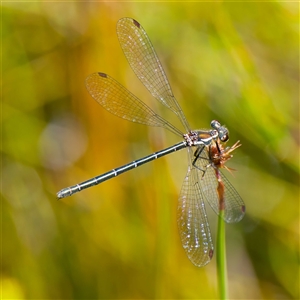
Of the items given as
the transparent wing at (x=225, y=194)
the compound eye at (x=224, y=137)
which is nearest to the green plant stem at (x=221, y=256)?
the transparent wing at (x=225, y=194)

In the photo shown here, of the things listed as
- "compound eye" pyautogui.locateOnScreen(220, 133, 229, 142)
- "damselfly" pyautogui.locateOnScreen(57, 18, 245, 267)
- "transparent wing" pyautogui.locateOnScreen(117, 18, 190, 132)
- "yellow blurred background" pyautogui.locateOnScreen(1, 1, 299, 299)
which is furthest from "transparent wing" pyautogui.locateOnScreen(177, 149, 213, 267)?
"transparent wing" pyautogui.locateOnScreen(117, 18, 190, 132)

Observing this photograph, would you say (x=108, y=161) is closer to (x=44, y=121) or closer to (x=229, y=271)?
(x=44, y=121)

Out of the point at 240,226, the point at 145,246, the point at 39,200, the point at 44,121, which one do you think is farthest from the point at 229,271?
the point at 44,121

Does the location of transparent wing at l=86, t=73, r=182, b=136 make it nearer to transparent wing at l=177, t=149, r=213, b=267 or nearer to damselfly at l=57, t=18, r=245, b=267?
damselfly at l=57, t=18, r=245, b=267

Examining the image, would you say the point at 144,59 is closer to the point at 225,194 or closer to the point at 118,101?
the point at 118,101

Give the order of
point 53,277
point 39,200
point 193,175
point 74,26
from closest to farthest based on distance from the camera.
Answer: point 193,175 → point 53,277 → point 39,200 → point 74,26

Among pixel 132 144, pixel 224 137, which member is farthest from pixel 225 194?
pixel 132 144

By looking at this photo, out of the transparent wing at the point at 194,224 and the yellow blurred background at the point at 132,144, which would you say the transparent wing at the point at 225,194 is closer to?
the transparent wing at the point at 194,224
